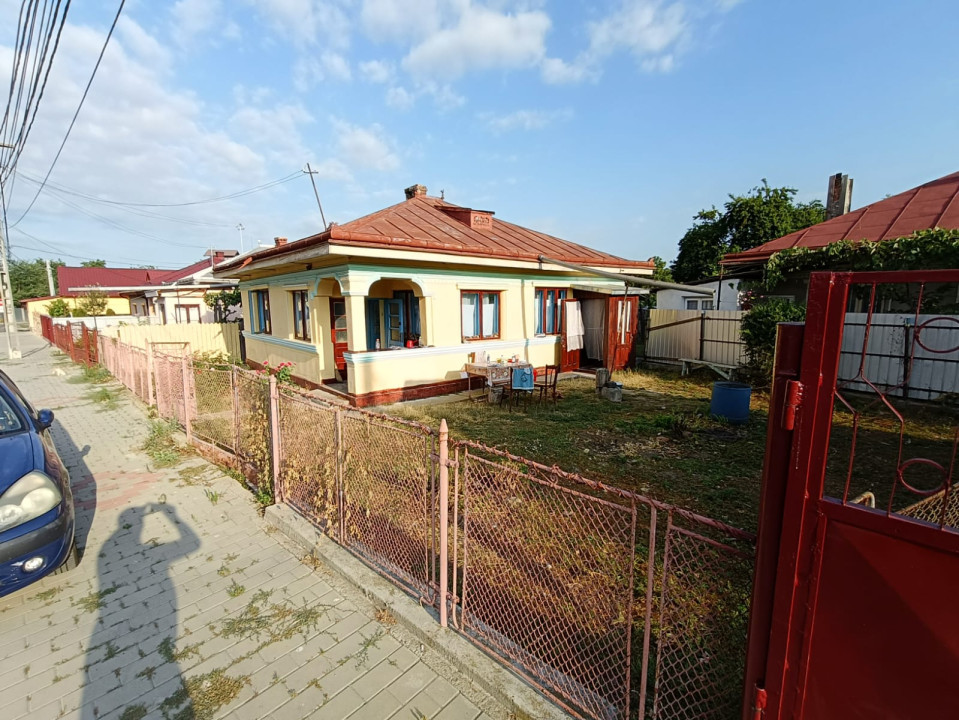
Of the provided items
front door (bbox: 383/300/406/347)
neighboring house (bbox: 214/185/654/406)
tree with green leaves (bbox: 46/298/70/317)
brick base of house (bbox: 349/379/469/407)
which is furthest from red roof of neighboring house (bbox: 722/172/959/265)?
tree with green leaves (bbox: 46/298/70/317)

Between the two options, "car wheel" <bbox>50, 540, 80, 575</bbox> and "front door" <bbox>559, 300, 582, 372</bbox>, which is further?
"front door" <bbox>559, 300, 582, 372</bbox>

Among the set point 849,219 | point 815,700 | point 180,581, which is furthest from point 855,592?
point 849,219

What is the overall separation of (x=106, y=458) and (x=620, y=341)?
11918mm

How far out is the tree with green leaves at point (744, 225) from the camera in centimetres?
2442

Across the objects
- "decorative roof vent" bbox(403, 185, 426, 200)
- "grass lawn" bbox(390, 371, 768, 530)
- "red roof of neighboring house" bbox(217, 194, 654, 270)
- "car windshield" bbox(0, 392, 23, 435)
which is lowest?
"grass lawn" bbox(390, 371, 768, 530)

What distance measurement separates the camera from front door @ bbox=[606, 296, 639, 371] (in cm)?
1276

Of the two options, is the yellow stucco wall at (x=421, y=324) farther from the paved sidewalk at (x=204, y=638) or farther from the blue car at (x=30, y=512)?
the blue car at (x=30, y=512)

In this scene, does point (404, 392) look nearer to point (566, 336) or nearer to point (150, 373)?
point (150, 373)

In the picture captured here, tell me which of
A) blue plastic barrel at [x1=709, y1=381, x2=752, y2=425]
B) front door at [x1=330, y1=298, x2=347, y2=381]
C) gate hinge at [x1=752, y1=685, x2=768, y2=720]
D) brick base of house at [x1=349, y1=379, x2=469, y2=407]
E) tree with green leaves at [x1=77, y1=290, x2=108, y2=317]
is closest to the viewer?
gate hinge at [x1=752, y1=685, x2=768, y2=720]

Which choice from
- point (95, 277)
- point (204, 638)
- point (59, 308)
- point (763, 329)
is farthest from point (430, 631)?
point (95, 277)

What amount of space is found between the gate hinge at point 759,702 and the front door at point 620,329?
1133 centimetres

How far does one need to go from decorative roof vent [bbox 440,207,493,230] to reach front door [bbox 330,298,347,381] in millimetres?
4204

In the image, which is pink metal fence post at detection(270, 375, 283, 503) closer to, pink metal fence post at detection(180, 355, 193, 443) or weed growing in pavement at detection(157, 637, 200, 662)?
weed growing in pavement at detection(157, 637, 200, 662)

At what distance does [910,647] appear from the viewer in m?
1.48
